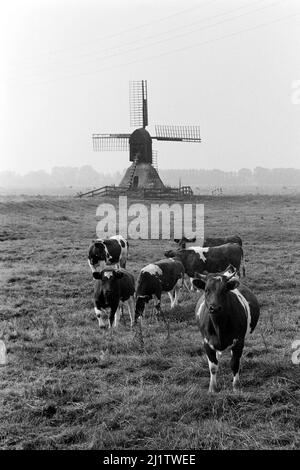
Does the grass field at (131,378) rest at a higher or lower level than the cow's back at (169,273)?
lower

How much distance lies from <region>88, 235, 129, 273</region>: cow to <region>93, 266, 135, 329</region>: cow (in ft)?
16.0

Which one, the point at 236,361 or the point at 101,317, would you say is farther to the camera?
the point at 101,317

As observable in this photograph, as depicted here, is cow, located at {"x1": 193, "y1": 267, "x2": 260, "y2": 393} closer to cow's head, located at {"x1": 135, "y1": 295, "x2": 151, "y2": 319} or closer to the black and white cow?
cow's head, located at {"x1": 135, "y1": 295, "x2": 151, "y2": 319}

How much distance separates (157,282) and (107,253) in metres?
5.27

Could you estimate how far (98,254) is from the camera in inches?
672

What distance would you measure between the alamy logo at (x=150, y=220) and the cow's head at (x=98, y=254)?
364cm

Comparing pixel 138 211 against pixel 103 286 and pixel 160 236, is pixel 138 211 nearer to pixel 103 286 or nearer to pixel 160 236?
pixel 160 236

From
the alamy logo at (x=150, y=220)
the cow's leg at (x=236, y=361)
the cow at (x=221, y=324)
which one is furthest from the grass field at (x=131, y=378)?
the alamy logo at (x=150, y=220)

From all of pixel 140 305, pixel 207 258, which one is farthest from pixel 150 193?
pixel 140 305

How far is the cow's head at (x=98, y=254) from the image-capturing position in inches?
669

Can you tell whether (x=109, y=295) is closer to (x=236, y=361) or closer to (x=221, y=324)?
(x=221, y=324)

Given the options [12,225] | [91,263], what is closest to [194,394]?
[91,263]

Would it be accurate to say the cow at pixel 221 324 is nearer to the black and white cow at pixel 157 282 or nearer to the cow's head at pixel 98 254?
the black and white cow at pixel 157 282
